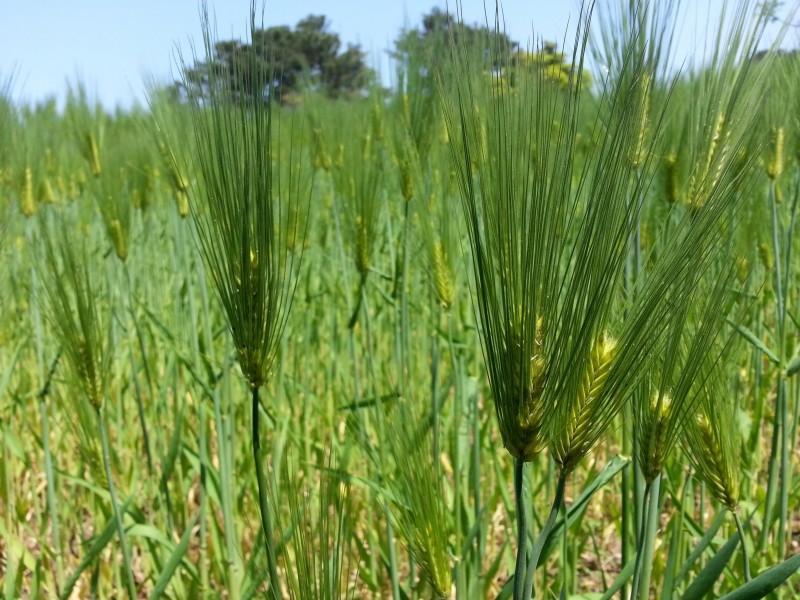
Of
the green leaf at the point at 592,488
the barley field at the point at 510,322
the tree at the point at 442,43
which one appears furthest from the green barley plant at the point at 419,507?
the tree at the point at 442,43

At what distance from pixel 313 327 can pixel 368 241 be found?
0.92 meters

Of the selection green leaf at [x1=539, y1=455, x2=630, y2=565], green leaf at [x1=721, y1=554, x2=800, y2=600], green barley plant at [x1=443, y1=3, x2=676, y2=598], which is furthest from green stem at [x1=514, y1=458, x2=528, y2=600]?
green leaf at [x1=539, y1=455, x2=630, y2=565]

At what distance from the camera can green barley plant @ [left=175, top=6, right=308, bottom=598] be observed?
2.43 ft

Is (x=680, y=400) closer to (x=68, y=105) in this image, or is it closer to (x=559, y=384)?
(x=559, y=384)

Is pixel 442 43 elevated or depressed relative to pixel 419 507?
elevated

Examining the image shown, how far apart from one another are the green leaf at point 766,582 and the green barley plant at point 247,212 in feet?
1.32

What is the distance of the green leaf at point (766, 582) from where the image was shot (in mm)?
642

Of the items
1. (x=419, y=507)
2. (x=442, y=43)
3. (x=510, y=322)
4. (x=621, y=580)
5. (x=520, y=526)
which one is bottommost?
(x=621, y=580)

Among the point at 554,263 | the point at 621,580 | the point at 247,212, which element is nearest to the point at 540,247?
the point at 554,263

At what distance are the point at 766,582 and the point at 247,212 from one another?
557 mm

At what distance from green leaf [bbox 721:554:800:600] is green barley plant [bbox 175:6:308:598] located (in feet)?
1.32

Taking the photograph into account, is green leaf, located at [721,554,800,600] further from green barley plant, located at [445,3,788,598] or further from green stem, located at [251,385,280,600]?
green stem, located at [251,385,280,600]

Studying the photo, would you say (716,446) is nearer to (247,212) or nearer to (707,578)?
(707,578)

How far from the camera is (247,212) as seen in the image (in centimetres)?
75
